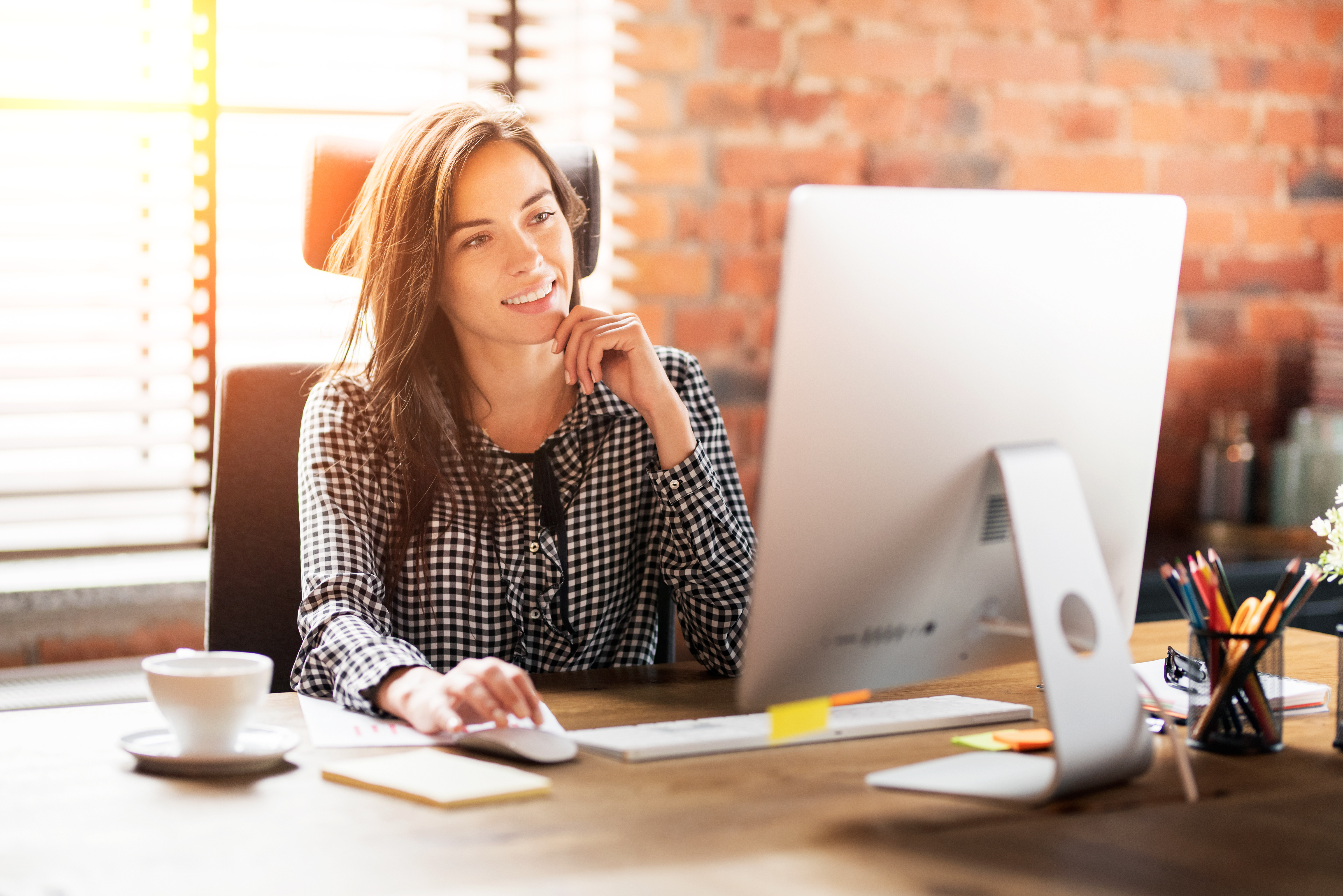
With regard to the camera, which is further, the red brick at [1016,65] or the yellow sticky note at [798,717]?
the red brick at [1016,65]

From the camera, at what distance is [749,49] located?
2316 mm

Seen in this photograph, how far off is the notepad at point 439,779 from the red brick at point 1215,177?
208 centimetres

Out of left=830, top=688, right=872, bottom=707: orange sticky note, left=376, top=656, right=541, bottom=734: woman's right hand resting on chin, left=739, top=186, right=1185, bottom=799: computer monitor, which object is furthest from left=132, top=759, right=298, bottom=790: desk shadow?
left=830, top=688, right=872, bottom=707: orange sticky note

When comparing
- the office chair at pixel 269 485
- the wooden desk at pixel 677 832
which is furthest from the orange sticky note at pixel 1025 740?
the office chair at pixel 269 485

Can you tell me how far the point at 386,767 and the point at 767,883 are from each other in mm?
316

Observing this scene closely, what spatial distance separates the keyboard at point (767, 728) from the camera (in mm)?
1010

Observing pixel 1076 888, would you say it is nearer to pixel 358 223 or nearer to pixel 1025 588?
pixel 1025 588

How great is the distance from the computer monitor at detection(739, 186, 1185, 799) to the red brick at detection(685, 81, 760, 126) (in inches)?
53.4

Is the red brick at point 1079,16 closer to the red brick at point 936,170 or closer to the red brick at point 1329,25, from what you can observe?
the red brick at point 936,170

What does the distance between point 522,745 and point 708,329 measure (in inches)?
56.4

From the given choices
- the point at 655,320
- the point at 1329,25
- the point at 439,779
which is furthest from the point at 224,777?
the point at 1329,25

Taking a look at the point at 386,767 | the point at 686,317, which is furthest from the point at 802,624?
the point at 686,317

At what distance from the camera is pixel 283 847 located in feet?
2.60

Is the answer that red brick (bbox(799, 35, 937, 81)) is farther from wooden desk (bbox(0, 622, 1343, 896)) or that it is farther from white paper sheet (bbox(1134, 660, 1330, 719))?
wooden desk (bbox(0, 622, 1343, 896))
